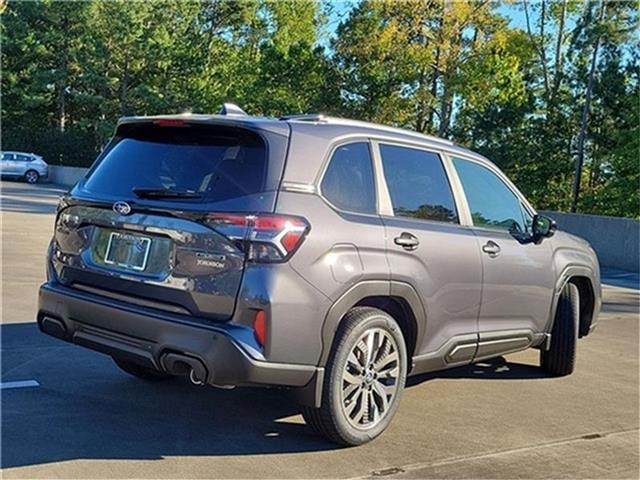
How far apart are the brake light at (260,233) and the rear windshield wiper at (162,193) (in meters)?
0.24

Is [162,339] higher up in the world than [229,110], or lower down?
lower down

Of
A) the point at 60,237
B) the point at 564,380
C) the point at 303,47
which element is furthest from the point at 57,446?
the point at 303,47

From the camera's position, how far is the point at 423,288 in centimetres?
482

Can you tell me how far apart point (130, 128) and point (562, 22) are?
40500 millimetres

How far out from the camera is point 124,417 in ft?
15.5

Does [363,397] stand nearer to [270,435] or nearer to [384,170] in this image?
[270,435]

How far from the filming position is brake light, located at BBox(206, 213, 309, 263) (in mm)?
3932

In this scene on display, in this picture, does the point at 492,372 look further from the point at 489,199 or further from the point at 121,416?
the point at 121,416

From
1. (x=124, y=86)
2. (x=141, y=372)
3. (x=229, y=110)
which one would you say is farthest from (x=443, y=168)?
(x=124, y=86)

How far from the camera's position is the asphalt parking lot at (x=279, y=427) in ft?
13.5

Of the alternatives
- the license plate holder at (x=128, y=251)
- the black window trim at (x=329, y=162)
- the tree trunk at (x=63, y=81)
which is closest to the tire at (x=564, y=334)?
the black window trim at (x=329, y=162)

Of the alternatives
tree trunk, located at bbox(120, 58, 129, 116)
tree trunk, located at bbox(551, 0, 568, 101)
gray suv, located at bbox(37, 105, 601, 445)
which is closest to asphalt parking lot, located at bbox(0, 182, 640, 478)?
gray suv, located at bbox(37, 105, 601, 445)

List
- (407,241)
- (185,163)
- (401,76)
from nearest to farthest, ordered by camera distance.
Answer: (185,163), (407,241), (401,76)

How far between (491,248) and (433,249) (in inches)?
30.9
